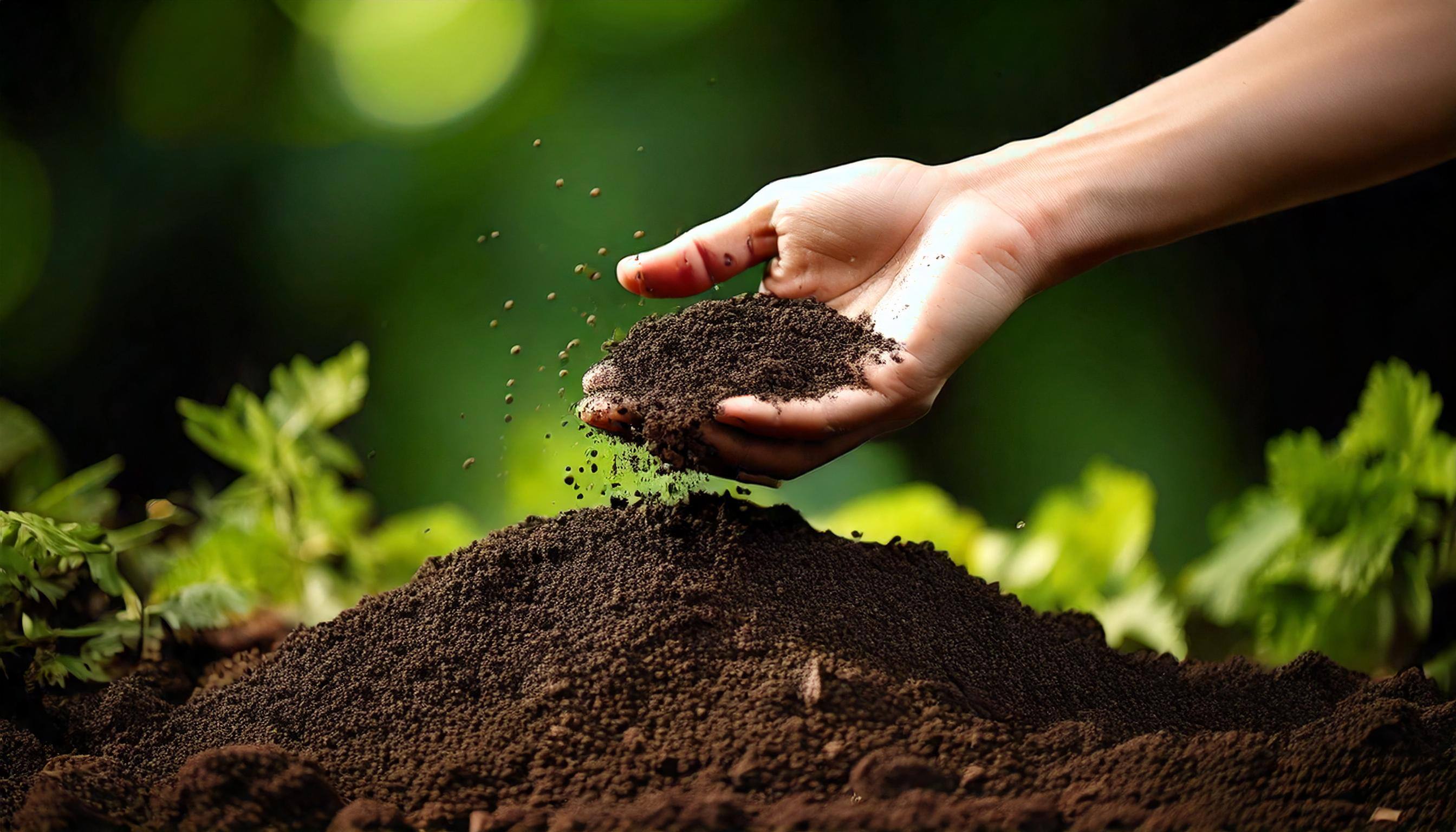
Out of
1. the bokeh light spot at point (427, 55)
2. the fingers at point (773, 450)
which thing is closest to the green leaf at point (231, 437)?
the bokeh light spot at point (427, 55)

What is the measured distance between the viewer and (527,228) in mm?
2041

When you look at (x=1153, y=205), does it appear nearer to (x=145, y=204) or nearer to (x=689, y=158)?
(x=689, y=158)

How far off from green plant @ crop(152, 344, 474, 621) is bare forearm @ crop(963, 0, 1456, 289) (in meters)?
1.14

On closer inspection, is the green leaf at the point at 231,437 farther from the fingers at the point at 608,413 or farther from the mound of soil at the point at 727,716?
the fingers at the point at 608,413

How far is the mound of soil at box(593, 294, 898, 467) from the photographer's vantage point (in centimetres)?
100

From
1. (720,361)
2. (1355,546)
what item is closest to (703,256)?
(720,361)

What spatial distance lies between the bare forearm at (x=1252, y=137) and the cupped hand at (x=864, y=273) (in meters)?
0.07

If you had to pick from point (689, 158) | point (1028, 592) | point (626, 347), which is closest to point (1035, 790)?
point (626, 347)

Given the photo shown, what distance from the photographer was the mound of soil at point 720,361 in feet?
3.29

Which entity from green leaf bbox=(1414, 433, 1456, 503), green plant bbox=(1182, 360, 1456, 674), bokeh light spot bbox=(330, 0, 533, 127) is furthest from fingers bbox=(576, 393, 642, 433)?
bokeh light spot bbox=(330, 0, 533, 127)

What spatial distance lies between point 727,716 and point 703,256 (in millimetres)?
592

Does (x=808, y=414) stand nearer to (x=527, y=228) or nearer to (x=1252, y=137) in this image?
(x=1252, y=137)

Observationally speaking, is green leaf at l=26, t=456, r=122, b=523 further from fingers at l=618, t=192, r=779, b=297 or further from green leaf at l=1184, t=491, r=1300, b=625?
green leaf at l=1184, t=491, r=1300, b=625

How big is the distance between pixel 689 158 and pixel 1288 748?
1422 mm
